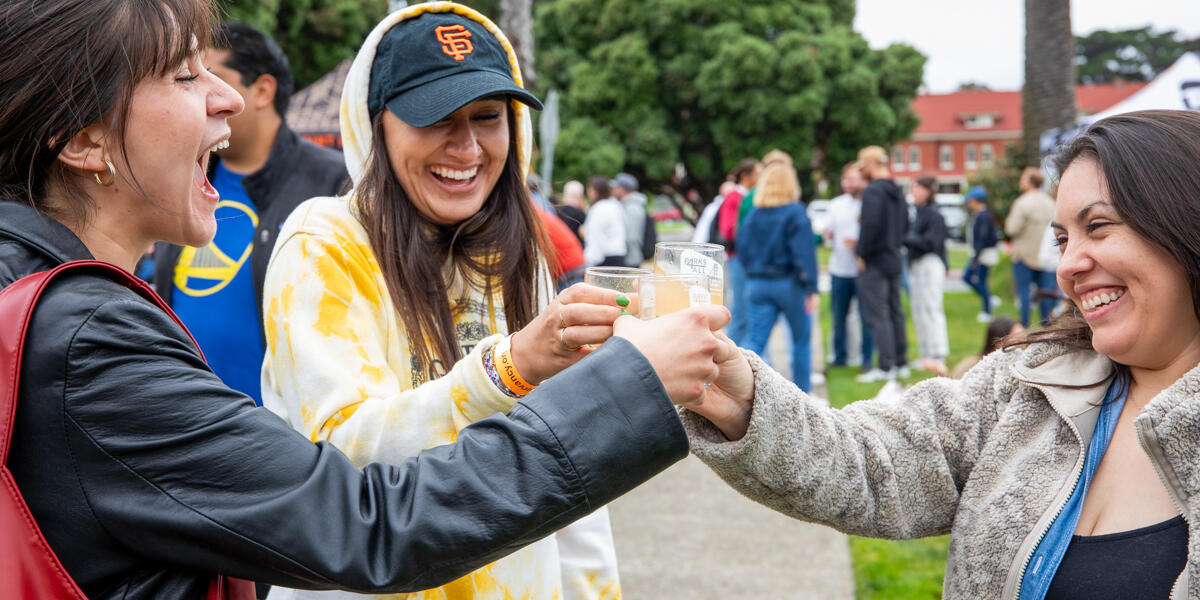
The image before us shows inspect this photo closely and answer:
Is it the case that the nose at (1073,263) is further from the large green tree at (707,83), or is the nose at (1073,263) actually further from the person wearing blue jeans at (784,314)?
the large green tree at (707,83)

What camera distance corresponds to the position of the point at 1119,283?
179 cm

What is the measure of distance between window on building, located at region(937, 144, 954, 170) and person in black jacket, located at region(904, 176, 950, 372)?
6162 cm

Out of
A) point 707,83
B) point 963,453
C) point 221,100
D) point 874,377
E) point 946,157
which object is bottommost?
point 946,157

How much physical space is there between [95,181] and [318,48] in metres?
18.2

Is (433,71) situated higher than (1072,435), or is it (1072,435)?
(433,71)

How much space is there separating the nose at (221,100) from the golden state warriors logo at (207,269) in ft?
5.47

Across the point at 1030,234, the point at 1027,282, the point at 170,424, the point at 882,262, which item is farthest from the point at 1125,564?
the point at 1027,282

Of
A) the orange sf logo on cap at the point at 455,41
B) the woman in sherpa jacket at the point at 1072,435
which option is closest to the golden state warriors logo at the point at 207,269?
the orange sf logo on cap at the point at 455,41

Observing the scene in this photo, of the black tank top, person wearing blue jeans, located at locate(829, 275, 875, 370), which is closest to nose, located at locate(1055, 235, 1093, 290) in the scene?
the black tank top

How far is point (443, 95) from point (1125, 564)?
1.60 metres

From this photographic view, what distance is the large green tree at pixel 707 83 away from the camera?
2462 cm

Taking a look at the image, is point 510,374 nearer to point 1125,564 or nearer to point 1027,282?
point 1125,564

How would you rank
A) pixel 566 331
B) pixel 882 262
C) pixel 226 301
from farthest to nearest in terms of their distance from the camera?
pixel 882 262 → pixel 226 301 → pixel 566 331

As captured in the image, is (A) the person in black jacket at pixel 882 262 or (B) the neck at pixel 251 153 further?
(A) the person in black jacket at pixel 882 262
